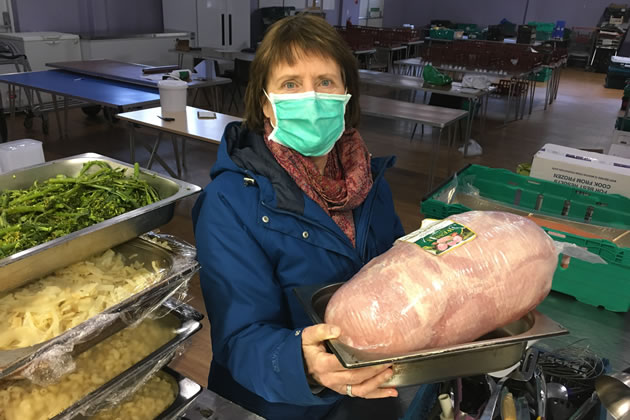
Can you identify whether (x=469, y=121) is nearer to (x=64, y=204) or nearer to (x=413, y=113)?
(x=413, y=113)

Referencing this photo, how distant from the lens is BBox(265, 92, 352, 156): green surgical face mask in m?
1.18

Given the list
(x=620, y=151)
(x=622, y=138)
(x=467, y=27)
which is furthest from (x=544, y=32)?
(x=620, y=151)

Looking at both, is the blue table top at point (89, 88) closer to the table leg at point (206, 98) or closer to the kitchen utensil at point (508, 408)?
the table leg at point (206, 98)

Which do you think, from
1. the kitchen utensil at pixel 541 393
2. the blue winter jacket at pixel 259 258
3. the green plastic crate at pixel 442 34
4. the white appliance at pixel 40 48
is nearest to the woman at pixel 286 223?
the blue winter jacket at pixel 259 258

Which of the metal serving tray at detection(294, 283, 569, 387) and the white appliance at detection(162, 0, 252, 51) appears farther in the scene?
the white appliance at detection(162, 0, 252, 51)

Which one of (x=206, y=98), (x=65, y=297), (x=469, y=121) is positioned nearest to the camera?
(x=65, y=297)

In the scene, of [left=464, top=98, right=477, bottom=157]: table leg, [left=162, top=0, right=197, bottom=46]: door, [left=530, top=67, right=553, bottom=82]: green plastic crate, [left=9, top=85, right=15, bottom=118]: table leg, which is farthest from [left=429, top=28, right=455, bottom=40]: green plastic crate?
[left=9, top=85, right=15, bottom=118]: table leg

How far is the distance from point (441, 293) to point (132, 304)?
496 mm

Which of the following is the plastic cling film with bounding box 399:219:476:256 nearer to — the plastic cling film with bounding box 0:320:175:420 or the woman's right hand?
the woman's right hand

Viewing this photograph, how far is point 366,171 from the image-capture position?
49.9 inches

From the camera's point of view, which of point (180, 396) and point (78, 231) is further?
point (180, 396)

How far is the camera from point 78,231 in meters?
0.81

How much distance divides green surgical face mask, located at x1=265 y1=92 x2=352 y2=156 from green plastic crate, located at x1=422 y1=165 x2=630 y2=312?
74 cm

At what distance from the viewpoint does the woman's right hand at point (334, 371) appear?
0.81m
